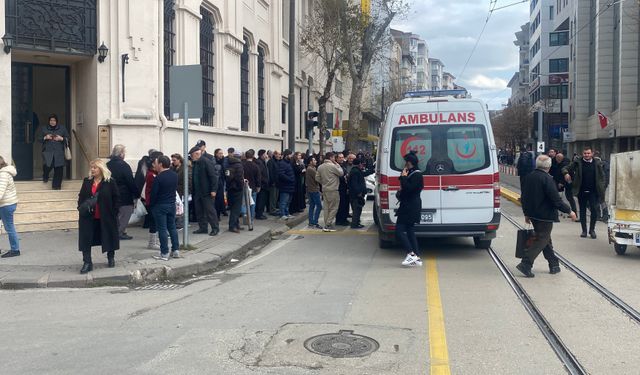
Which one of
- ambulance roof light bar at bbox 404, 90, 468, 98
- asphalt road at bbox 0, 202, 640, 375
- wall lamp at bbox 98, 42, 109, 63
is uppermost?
wall lamp at bbox 98, 42, 109, 63

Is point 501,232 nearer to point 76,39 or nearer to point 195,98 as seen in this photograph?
point 195,98

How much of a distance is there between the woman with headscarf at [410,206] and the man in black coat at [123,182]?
4714mm

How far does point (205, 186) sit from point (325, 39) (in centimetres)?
1680

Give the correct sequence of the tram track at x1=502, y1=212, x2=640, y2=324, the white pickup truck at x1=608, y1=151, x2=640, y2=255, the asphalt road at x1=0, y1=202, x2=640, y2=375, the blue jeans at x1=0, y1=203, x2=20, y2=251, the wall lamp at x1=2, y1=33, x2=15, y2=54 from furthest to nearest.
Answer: the wall lamp at x1=2, y1=33, x2=15, y2=54, the white pickup truck at x1=608, y1=151, x2=640, y2=255, the blue jeans at x1=0, y1=203, x2=20, y2=251, the tram track at x1=502, y1=212, x2=640, y2=324, the asphalt road at x1=0, y1=202, x2=640, y2=375

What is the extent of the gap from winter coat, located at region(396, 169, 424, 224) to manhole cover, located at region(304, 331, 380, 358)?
3.80 metres

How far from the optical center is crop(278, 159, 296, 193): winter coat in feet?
50.0

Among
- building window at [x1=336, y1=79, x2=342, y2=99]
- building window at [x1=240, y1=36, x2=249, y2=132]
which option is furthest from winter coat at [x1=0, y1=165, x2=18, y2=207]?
building window at [x1=336, y1=79, x2=342, y2=99]

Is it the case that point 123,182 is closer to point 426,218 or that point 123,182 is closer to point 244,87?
point 426,218

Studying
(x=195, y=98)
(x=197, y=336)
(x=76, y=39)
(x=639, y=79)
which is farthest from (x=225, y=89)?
(x=639, y=79)

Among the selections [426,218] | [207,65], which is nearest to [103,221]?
[426,218]

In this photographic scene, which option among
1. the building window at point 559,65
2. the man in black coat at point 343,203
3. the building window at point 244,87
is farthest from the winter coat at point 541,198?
the building window at point 559,65

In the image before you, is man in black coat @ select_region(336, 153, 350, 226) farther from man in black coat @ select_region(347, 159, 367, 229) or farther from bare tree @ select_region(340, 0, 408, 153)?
bare tree @ select_region(340, 0, 408, 153)

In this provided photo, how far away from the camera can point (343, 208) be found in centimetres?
1516

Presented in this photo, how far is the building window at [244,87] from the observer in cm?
2195
